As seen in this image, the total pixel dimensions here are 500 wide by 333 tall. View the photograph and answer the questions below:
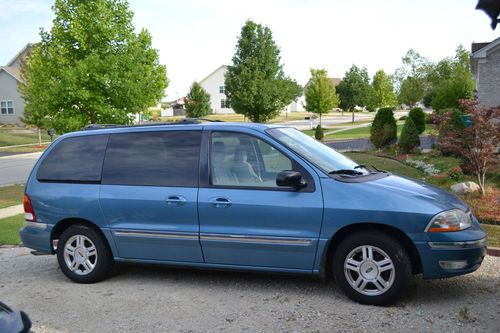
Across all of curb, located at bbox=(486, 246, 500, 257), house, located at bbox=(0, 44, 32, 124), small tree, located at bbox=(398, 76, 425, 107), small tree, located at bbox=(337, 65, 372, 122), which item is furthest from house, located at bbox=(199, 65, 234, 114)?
curb, located at bbox=(486, 246, 500, 257)

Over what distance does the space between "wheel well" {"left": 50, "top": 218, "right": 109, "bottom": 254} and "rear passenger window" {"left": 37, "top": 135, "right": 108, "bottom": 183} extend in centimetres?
46

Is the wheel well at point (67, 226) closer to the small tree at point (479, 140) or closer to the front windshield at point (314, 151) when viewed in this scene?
the front windshield at point (314, 151)

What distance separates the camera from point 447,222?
4734 millimetres

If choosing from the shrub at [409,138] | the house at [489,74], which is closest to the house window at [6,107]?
the shrub at [409,138]

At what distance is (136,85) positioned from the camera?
15.1m

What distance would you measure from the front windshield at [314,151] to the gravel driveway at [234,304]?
1.28 meters

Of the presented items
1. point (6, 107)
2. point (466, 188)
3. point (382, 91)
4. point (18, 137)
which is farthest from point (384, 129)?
point (6, 107)

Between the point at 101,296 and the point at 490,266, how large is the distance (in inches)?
172

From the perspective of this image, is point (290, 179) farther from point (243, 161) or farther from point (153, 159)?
point (153, 159)

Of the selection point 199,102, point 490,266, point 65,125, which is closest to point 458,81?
point 199,102

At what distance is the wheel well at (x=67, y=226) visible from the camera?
19.6 feet

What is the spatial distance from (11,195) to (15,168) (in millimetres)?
9174

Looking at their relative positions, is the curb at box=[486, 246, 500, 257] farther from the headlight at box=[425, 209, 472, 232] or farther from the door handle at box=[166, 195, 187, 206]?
the door handle at box=[166, 195, 187, 206]

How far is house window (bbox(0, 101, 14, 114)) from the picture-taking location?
171 feet
